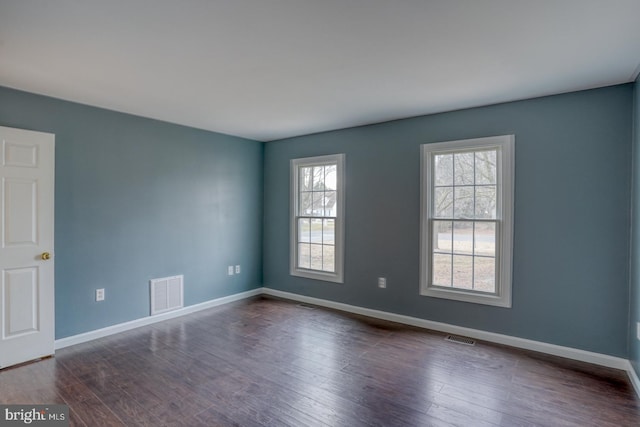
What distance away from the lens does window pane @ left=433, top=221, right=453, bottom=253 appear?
3818 millimetres

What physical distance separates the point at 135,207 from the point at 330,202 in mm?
2501

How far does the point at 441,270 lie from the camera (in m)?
3.86

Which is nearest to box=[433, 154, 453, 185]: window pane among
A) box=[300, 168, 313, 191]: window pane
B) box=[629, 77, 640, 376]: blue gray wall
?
box=[629, 77, 640, 376]: blue gray wall

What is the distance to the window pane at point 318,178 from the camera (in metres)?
4.94

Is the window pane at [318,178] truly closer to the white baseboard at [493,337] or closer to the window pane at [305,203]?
the window pane at [305,203]

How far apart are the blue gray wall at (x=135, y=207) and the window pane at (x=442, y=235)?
2.87 metres

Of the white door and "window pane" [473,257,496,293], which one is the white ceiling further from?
"window pane" [473,257,496,293]

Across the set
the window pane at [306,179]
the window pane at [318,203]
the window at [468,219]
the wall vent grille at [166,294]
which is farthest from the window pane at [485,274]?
the wall vent grille at [166,294]

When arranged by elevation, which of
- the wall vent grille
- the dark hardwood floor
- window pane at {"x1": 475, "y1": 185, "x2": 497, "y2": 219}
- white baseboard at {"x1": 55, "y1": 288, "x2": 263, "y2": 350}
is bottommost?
the dark hardwood floor

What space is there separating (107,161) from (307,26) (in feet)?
9.43

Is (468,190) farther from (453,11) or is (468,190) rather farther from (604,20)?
(453,11)

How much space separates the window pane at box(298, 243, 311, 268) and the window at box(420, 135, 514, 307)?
1773 millimetres

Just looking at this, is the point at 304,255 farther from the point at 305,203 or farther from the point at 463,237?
the point at 463,237

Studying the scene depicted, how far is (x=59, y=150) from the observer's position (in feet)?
10.9
